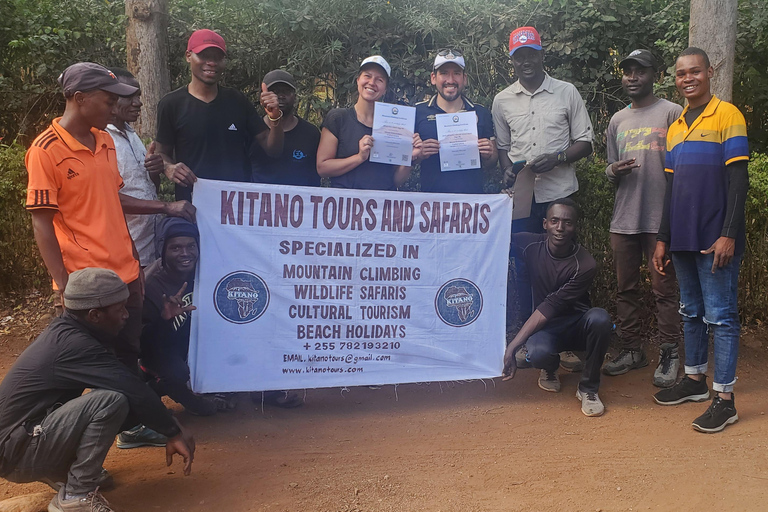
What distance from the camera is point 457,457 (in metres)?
3.84

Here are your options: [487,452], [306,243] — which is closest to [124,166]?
[306,243]

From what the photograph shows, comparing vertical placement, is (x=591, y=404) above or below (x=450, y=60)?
below

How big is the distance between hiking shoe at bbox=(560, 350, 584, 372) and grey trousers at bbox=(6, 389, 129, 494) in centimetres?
351

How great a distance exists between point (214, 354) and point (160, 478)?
89cm

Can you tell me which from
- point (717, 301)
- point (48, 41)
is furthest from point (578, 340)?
point (48, 41)

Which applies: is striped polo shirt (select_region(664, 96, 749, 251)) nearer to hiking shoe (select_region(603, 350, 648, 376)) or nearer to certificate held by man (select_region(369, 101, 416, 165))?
hiking shoe (select_region(603, 350, 648, 376))

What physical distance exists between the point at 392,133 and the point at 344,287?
1154mm

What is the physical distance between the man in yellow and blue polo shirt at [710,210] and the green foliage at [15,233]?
5.65 metres

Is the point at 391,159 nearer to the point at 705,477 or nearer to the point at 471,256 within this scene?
the point at 471,256

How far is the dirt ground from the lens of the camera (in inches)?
132

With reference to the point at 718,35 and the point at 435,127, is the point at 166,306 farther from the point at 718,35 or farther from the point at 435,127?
the point at 718,35

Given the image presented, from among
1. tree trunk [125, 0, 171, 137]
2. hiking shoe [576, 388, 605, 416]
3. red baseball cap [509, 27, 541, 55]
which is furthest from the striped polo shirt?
tree trunk [125, 0, 171, 137]

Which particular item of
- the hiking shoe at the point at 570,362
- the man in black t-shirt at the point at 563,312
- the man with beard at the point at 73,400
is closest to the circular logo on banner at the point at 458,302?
the man in black t-shirt at the point at 563,312

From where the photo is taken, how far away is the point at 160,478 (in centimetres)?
358
